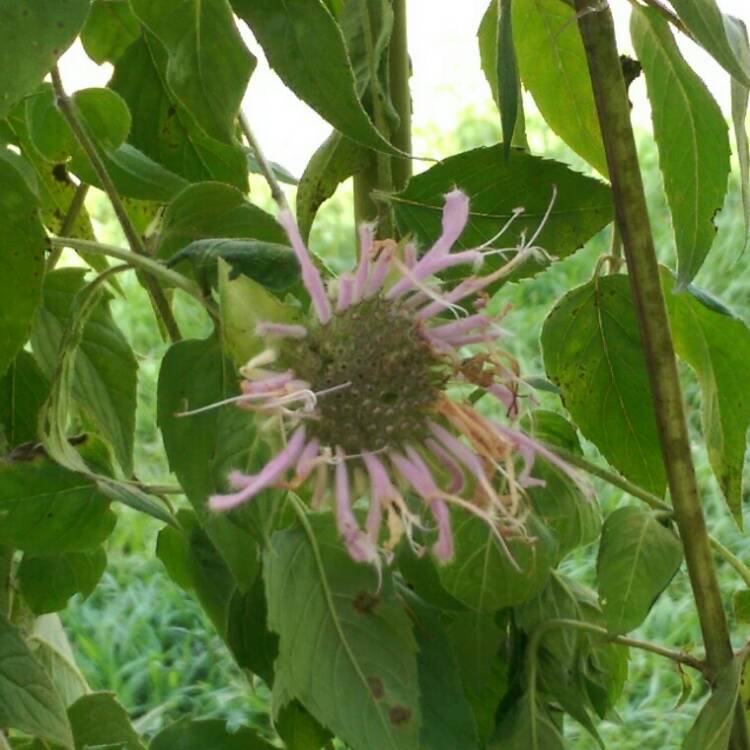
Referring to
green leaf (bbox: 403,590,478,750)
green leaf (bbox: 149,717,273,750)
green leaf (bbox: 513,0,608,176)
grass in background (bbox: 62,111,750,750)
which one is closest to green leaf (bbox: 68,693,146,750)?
green leaf (bbox: 149,717,273,750)

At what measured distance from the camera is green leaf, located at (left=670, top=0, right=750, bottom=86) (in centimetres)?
29

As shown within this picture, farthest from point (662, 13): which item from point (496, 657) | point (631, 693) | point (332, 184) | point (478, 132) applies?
point (478, 132)

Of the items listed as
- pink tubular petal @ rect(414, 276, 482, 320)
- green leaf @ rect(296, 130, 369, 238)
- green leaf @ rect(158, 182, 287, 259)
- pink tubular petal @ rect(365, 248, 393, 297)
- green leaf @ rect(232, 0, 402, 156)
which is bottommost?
pink tubular petal @ rect(414, 276, 482, 320)

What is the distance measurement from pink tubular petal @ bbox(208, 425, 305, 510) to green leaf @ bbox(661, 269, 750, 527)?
154mm

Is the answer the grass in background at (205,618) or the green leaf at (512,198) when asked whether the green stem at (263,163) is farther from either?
the grass in background at (205,618)

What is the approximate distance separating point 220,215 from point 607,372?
130mm

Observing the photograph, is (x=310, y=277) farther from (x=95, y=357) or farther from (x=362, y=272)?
(x=95, y=357)

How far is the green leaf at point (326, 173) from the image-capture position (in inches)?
14.9

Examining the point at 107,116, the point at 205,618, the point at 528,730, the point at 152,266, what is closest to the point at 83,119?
the point at 107,116

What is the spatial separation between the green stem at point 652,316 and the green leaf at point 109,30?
0.21 m

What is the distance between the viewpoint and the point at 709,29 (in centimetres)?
29

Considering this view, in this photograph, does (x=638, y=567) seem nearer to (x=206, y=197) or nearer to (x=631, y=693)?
(x=206, y=197)

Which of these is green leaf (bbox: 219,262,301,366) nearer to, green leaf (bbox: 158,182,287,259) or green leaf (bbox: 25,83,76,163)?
green leaf (bbox: 158,182,287,259)

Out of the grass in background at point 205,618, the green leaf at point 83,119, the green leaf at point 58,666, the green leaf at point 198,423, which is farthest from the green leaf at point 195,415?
the grass in background at point 205,618
